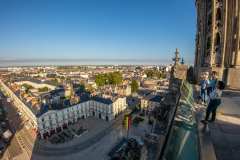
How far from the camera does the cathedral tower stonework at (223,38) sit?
48.2ft

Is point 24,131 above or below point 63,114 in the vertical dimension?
below

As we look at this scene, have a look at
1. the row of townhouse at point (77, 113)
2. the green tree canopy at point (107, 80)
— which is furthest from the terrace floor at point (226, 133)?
the green tree canopy at point (107, 80)

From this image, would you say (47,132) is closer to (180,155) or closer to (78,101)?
(78,101)

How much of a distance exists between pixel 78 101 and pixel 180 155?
124 ft

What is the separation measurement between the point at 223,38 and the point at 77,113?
33.7m

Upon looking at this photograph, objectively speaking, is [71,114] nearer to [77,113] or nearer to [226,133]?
[77,113]

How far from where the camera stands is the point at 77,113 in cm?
3678

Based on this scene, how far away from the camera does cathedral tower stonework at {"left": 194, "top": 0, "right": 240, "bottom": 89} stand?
1470 cm

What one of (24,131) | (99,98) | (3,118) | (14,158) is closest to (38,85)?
(3,118)

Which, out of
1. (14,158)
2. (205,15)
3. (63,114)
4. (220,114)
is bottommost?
(14,158)

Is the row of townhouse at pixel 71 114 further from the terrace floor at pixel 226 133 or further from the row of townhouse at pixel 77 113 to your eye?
the terrace floor at pixel 226 133

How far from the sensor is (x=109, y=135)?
2969 centimetres

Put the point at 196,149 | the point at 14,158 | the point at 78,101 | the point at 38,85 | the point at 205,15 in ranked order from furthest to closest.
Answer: the point at 38,85, the point at 78,101, the point at 14,158, the point at 205,15, the point at 196,149

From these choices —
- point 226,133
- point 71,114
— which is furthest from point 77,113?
point 226,133
